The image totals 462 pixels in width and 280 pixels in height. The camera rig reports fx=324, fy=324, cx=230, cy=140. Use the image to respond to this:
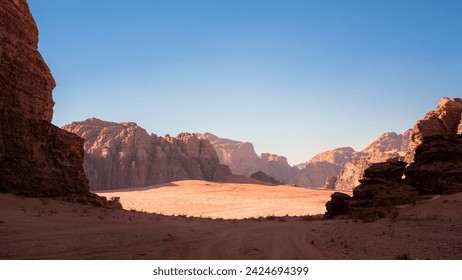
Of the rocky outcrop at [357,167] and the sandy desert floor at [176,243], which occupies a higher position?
the rocky outcrop at [357,167]

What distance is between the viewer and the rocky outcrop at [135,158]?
70750mm

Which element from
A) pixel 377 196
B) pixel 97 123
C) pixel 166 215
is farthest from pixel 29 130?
pixel 97 123

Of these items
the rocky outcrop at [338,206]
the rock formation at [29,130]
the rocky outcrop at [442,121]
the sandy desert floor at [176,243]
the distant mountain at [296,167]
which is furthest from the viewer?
the distant mountain at [296,167]

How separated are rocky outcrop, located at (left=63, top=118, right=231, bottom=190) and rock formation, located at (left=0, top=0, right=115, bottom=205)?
54.9m

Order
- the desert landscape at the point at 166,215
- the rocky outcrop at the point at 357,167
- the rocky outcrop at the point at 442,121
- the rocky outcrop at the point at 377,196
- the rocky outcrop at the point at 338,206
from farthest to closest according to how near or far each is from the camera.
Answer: the rocky outcrop at the point at 357,167 → the rocky outcrop at the point at 442,121 → the rocky outcrop at the point at 338,206 → the rocky outcrop at the point at 377,196 → the desert landscape at the point at 166,215

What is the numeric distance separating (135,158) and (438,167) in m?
64.7

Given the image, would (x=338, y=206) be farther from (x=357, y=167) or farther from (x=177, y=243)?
(x=357, y=167)

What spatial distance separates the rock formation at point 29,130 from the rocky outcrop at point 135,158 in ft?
180

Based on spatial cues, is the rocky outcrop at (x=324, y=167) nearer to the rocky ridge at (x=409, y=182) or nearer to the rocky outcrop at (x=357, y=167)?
the rocky outcrop at (x=357, y=167)

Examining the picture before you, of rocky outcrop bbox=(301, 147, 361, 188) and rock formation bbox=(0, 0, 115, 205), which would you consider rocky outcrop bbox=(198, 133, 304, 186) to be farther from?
rock formation bbox=(0, 0, 115, 205)

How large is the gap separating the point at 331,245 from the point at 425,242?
234 cm

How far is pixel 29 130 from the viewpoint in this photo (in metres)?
14.6

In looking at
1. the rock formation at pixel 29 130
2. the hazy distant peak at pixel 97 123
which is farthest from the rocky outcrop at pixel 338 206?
the hazy distant peak at pixel 97 123
